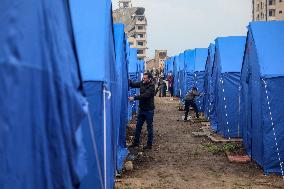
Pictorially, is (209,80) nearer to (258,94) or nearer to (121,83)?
(258,94)

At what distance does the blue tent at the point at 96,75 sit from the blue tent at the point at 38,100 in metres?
2.52

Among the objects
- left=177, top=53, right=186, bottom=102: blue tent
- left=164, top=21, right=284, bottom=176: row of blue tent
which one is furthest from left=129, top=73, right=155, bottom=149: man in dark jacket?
left=177, top=53, right=186, bottom=102: blue tent

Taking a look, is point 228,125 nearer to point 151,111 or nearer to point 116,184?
point 151,111

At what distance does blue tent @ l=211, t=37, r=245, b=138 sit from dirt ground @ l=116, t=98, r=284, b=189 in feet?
3.01

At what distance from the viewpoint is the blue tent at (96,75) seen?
5.99m

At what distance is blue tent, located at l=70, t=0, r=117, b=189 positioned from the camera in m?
5.99

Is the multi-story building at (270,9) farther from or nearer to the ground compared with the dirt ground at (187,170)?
farther from the ground

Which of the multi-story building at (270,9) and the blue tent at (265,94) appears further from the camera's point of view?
the multi-story building at (270,9)

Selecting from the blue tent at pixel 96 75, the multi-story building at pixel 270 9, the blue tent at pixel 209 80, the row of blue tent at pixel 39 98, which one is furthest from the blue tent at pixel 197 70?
the multi-story building at pixel 270 9

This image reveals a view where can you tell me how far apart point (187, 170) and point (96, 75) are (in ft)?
17.8

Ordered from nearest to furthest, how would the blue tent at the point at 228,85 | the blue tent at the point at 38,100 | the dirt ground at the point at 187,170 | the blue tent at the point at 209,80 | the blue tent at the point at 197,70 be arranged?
the blue tent at the point at 38,100 < the dirt ground at the point at 187,170 < the blue tent at the point at 228,85 < the blue tent at the point at 209,80 < the blue tent at the point at 197,70

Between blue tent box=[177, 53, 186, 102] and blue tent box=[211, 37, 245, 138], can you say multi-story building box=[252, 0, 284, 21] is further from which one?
blue tent box=[211, 37, 245, 138]

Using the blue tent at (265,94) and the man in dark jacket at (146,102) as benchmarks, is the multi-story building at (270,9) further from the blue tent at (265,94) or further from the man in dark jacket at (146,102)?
the blue tent at (265,94)

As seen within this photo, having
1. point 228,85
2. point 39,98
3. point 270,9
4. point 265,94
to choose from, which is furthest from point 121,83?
point 270,9
